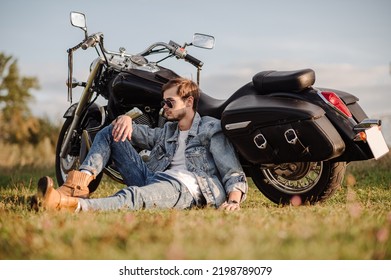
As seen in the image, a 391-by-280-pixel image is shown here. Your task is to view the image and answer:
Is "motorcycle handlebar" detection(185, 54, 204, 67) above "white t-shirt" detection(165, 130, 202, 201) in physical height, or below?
above

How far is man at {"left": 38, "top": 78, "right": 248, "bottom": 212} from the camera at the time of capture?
153 inches

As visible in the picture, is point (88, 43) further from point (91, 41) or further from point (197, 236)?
point (197, 236)

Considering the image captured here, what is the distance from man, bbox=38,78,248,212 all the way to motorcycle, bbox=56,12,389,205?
0.20 m

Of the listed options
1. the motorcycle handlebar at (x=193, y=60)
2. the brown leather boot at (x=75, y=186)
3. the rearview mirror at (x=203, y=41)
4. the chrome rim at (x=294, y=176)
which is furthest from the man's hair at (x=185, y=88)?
the brown leather boot at (x=75, y=186)

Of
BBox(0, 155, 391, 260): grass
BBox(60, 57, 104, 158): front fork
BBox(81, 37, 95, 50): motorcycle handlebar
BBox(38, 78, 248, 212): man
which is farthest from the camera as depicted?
BBox(60, 57, 104, 158): front fork

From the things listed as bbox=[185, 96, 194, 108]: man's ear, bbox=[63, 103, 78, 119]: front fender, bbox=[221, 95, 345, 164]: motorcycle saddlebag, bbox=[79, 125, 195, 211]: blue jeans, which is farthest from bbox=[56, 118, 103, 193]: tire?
bbox=[221, 95, 345, 164]: motorcycle saddlebag

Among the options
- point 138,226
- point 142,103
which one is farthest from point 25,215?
point 142,103

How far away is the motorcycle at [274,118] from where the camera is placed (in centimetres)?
381

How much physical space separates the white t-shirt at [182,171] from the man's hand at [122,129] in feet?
1.32

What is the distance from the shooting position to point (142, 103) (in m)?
4.97

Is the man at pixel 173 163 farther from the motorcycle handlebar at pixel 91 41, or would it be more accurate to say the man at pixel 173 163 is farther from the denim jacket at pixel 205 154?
the motorcycle handlebar at pixel 91 41

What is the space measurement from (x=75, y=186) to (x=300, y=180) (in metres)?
1.83

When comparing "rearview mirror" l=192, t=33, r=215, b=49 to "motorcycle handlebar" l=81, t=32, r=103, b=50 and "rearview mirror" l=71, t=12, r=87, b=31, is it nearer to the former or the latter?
"motorcycle handlebar" l=81, t=32, r=103, b=50
